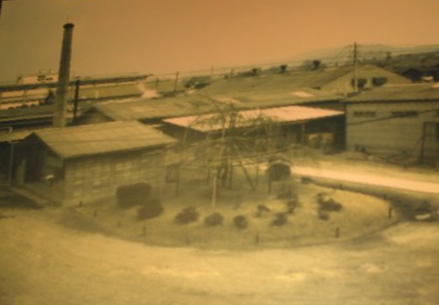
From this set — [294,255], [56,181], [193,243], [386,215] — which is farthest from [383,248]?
[56,181]

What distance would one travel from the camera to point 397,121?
16.2 meters

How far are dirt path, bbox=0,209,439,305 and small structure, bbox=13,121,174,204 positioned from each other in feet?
9.00

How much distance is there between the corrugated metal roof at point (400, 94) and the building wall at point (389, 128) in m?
0.23

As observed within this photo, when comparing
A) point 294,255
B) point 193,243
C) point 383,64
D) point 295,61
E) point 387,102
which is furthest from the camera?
point 383,64

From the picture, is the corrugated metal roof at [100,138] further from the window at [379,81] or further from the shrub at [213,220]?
the window at [379,81]

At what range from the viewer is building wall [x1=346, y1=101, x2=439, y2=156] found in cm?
1546

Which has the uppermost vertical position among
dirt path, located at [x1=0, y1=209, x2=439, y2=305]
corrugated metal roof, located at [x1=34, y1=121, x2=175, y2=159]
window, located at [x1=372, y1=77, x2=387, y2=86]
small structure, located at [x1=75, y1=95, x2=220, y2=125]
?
window, located at [x1=372, y1=77, x2=387, y2=86]

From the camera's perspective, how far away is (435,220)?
9.63 metres

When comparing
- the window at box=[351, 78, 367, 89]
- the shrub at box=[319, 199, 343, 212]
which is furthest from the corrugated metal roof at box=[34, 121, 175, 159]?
the window at box=[351, 78, 367, 89]

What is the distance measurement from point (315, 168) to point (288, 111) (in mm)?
3644

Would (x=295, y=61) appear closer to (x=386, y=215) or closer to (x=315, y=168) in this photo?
(x=386, y=215)

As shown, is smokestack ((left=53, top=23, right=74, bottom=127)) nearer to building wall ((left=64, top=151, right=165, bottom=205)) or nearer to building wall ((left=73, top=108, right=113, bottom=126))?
building wall ((left=64, top=151, right=165, bottom=205))

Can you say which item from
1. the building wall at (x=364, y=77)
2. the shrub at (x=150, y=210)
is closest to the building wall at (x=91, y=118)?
the shrub at (x=150, y=210)

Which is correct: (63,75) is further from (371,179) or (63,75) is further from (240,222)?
(371,179)
